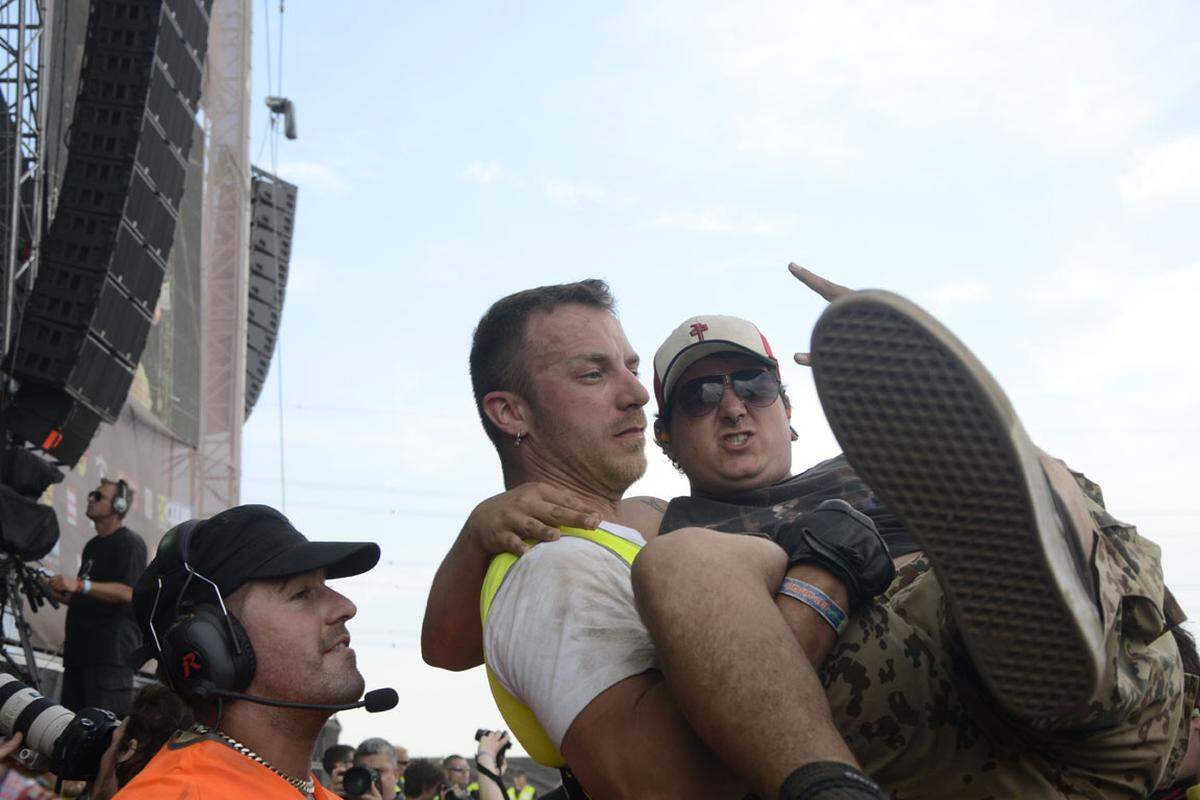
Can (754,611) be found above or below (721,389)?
below

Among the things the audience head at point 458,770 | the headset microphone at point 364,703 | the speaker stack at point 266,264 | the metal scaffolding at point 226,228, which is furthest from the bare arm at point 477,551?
the speaker stack at point 266,264

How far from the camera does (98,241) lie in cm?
965

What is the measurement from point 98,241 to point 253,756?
25.4 ft

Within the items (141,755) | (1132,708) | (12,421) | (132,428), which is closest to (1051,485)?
(1132,708)

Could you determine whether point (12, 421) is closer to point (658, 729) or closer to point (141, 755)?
point (141, 755)

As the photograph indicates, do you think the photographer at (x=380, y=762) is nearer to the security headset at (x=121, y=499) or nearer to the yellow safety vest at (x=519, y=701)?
the security headset at (x=121, y=499)

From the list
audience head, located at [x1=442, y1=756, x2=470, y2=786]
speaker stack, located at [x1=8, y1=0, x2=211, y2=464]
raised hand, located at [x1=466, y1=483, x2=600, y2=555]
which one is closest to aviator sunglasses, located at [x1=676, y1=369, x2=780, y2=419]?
raised hand, located at [x1=466, y1=483, x2=600, y2=555]

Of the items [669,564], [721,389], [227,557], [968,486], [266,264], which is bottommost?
[227,557]

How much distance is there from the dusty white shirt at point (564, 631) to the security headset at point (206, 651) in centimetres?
79

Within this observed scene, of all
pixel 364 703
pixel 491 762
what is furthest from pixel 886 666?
pixel 491 762

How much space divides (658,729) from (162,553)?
1.59 metres

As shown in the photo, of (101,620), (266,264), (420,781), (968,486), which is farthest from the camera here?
(266,264)

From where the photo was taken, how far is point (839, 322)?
2.02 meters

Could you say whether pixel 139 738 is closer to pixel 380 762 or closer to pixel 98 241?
pixel 380 762
